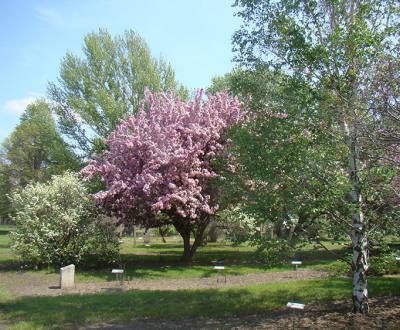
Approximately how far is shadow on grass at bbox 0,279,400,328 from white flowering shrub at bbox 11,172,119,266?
5.92 meters

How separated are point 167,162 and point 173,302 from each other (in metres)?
6.91

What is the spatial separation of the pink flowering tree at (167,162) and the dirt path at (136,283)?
2.90 m

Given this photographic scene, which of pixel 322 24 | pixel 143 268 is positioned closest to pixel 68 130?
pixel 143 268

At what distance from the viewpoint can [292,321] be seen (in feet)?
28.7

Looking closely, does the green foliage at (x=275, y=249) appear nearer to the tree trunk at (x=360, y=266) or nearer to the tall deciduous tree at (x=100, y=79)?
the tree trunk at (x=360, y=266)

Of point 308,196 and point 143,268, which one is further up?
point 308,196

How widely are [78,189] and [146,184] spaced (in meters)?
3.57

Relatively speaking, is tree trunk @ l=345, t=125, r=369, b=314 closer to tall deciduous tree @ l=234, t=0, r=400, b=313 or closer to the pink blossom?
tall deciduous tree @ l=234, t=0, r=400, b=313

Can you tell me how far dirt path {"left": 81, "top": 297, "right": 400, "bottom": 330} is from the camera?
27.5 feet

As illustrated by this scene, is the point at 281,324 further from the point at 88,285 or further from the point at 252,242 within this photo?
the point at 88,285

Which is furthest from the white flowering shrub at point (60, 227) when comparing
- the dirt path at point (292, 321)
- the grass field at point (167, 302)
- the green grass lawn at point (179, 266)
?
the dirt path at point (292, 321)

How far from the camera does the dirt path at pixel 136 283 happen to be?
1342 cm

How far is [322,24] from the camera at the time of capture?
9109 millimetres

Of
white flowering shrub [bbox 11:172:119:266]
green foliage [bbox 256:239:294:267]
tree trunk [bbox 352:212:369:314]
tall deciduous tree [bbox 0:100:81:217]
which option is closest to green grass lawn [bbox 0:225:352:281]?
white flowering shrub [bbox 11:172:119:266]
